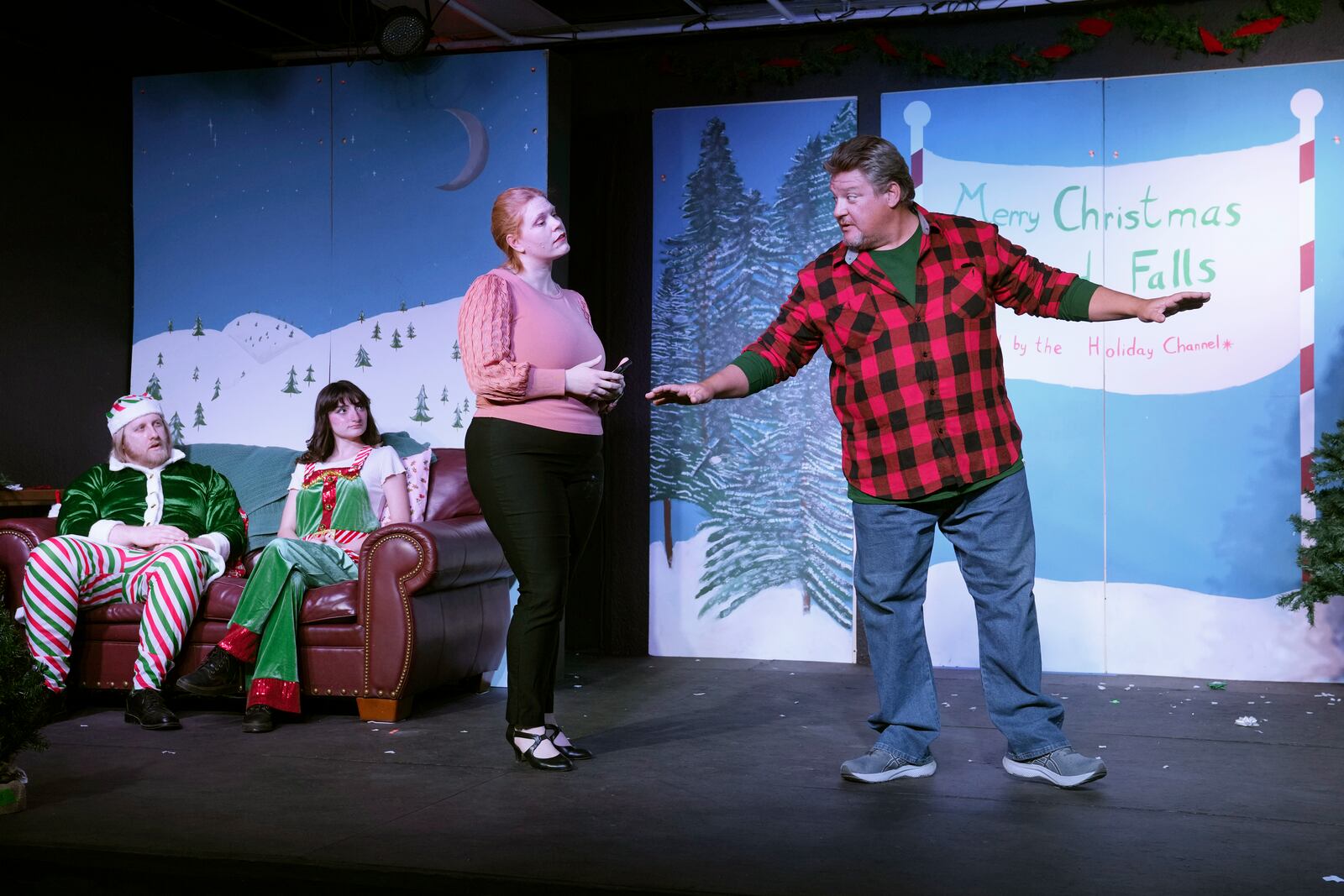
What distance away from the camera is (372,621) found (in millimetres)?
4277

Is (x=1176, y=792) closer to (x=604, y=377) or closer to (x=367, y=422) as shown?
(x=604, y=377)

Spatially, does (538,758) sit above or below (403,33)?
below

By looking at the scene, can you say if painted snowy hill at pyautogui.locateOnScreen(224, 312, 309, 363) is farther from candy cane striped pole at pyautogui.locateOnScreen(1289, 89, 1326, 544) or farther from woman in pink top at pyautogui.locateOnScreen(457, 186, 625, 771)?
candy cane striped pole at pyautogui.locateOnScreen(1289, 89, 1326, 544)

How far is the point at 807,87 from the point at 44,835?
4.26 m

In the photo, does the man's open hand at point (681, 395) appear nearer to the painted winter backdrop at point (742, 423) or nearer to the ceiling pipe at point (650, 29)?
the painted winter backdrop at point (742, 423)

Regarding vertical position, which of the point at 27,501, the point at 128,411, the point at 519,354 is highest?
the point at 519,354

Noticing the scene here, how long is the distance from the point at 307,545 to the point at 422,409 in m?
1.05

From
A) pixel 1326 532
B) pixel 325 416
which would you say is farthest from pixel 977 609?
pixel 325 416

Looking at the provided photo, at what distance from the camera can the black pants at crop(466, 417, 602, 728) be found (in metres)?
Answer: 3.41

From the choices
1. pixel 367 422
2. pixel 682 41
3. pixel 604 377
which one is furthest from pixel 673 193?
pixel 604 377

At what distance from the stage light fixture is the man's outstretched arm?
8.94ft

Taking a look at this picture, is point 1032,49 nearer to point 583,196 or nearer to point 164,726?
point 583,196

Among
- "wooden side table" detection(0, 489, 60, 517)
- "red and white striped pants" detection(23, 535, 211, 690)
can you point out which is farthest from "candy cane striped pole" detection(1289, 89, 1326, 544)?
"wooden side table" detection(0, 489, 60, 517)

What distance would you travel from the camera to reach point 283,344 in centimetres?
550
